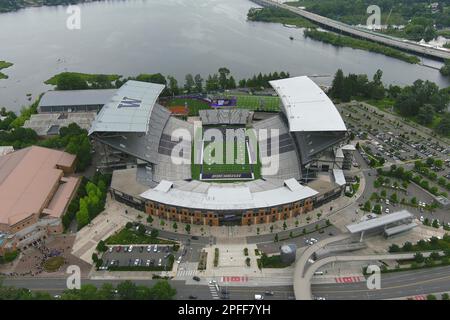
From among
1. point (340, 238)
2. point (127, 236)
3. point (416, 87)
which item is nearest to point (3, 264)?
Result: point (127, 236)

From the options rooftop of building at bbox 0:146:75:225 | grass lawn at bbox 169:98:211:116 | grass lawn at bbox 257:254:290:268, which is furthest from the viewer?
grass lawn at bbox 169:98:211:116

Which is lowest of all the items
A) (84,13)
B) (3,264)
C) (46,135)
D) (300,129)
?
(3,264)

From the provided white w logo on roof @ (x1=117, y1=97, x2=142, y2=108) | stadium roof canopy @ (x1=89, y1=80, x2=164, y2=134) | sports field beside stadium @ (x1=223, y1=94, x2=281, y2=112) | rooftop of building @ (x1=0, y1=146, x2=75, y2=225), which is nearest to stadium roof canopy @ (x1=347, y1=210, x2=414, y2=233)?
stadium roof canopy @ (x1=89, y1=80, x2=164, y2=134)

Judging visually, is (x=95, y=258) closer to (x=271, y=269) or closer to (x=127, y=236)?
(x=127, y=236)

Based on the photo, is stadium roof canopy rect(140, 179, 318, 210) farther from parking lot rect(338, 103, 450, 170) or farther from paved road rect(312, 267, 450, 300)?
parking lot rect(338, 103, 450, 170)

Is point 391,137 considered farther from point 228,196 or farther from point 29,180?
point 29,180
